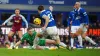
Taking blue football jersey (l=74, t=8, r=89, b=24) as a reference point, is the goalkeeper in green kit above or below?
below

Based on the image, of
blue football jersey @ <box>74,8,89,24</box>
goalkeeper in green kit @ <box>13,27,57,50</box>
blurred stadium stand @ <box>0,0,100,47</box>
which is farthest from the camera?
blurred stadium stand @ <box>0,0,100,47</box>

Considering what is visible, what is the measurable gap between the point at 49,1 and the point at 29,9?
4.92ft

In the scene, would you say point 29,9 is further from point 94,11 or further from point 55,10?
point 94,11

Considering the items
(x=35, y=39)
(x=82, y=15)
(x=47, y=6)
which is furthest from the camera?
(x=47, y=6)

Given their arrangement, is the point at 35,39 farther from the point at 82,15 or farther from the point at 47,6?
the point at 47,6

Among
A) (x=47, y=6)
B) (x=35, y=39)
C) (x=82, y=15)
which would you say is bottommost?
(x=35, y=39)

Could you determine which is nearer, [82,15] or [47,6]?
[82,15]

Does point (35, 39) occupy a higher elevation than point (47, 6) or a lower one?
lower

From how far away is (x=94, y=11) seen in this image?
Answer: 89.0 ft

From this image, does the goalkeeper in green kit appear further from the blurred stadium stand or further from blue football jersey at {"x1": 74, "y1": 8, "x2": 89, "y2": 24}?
the blurred stadium stand

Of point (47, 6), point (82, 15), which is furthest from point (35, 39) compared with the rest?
point (47, 6)

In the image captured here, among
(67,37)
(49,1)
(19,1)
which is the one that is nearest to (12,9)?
(19,1)

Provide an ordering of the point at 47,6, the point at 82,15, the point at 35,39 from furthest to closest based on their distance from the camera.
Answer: the point at 47,6
the point at 82,15
the point at 35,39

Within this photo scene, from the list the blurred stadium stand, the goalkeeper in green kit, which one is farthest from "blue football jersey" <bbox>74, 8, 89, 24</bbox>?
the blurred stadium stand
